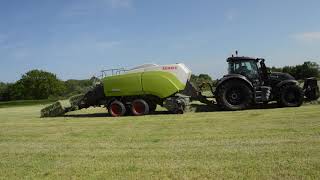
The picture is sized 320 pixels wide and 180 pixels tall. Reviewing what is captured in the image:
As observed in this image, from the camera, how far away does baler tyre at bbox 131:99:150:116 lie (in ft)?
64.8

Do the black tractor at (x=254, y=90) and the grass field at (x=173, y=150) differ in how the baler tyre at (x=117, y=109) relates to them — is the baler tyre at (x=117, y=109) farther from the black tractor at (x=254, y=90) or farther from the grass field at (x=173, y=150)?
the grass field at (x=173, y=150)

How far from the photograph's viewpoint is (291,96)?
19172 mm

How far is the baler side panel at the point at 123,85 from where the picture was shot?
20.0m

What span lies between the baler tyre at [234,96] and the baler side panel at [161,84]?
166cm

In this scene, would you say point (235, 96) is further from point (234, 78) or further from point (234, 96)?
point (234, 78)

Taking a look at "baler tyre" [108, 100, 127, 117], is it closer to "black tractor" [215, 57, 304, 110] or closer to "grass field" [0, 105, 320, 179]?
"black tractor" [215, 57, 304, 110]

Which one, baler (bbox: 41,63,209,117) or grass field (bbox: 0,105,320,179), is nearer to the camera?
grass field (bbox: 0,105,320,179)

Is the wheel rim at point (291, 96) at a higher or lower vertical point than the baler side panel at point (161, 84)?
lower

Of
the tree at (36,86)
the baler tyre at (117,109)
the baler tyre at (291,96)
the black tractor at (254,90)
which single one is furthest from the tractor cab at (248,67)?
the tree at (36,86)

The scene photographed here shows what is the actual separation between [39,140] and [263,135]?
220 inches

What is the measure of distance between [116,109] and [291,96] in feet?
22.5

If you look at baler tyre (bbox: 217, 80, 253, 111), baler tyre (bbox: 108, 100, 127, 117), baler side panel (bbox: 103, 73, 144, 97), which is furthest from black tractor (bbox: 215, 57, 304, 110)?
baler tyre (bbox: 108, 100, 127, 117)

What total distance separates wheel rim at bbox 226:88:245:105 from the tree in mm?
87471

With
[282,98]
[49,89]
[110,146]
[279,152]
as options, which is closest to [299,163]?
[279,152]
